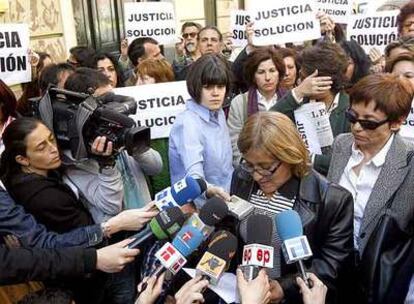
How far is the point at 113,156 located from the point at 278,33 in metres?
2.35

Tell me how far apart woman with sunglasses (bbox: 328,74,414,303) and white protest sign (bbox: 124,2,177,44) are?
3008mm

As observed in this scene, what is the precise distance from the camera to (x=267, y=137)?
1.63m

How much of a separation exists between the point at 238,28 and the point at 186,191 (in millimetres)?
3528

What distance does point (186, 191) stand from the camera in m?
1.57

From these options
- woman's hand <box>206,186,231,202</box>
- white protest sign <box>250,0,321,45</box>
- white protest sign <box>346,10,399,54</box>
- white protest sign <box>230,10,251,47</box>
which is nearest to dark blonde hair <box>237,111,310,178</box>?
woman's hand <box>206,186,231,202</box>

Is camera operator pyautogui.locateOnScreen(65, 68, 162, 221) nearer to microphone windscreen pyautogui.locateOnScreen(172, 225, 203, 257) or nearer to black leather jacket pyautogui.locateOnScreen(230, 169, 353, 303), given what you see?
microphone windscreen pyautogui.locateOnScreen(172, 225, 203, 257)

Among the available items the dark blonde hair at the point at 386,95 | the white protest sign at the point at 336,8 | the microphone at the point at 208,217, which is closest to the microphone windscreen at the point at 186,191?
the microphone at the point at 208,217

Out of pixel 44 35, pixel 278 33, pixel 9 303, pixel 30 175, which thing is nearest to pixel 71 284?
pixel 9 303

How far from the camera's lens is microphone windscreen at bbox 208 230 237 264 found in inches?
54.2

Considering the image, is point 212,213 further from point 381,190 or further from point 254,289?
point 381,190

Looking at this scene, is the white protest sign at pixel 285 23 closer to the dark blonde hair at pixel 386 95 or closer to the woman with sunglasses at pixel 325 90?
the woman with sunglasses at pixel 325 90

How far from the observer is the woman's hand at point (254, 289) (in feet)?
4.33

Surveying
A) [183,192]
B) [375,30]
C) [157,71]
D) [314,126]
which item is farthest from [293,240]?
[375,30]

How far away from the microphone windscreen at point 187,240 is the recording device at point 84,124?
24.5 inches
